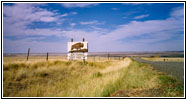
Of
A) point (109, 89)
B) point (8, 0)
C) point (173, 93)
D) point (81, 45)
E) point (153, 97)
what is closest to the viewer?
point (153, 97)

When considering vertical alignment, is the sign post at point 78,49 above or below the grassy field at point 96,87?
above

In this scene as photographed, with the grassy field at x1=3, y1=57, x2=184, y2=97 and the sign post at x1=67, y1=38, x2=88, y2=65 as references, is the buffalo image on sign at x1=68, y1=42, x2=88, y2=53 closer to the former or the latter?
the sign post at x1=67, y1=38, x2=88, y2=65

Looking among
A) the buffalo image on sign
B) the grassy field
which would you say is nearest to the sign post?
the buffalo image on sign

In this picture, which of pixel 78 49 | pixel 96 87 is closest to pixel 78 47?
pixel 78 49

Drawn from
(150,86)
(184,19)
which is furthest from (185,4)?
(150,86)

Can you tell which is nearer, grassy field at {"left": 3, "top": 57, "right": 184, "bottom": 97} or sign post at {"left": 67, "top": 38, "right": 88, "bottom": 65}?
grassy field at {"left": 3, "top": 57, "right": 184, "bottom": 97}

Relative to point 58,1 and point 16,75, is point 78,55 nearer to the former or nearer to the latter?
point 16,75

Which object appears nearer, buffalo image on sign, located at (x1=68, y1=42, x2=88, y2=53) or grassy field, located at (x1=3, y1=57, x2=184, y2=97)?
grassy field, located at (x1=3, y1=57, x2=184, y2=97)

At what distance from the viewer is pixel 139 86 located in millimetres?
5016

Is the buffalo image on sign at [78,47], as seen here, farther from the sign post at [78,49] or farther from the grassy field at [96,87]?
the grassy field at [96,87]

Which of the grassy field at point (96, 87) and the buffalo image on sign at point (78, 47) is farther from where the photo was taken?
Answer: the buffalo image on sign at point (78, 47)

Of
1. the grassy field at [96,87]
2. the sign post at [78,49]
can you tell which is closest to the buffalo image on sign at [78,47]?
the sign post at [78,49]

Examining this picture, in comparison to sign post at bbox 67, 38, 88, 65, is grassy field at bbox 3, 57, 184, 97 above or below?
below

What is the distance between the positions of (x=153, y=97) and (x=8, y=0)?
429cm
